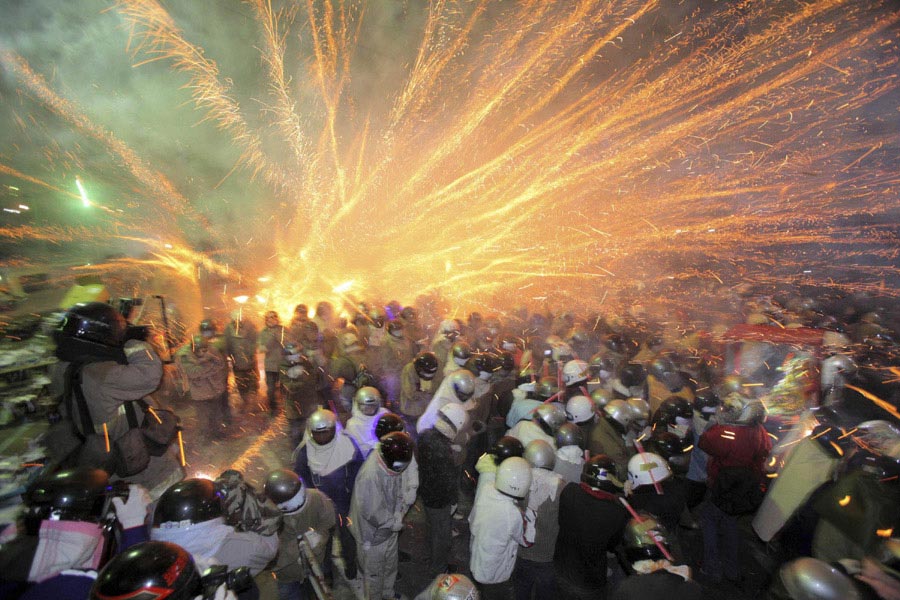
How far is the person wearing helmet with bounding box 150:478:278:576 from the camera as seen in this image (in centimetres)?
236

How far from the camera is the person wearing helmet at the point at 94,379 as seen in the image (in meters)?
3.24

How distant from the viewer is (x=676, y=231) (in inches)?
830

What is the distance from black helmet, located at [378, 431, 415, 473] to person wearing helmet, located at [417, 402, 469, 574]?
0.84m

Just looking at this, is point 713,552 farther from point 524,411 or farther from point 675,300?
point 675,300

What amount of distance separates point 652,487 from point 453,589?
6.89 feet

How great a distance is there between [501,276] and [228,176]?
12939 millimetres

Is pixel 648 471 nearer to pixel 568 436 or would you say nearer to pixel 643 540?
pixel 568 436

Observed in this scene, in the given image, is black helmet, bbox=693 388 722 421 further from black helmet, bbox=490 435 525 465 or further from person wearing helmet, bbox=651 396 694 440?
black helmet, bbox=490 435 525 465

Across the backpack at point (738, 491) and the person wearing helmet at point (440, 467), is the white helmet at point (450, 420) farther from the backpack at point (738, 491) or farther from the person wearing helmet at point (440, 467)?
the backpack at point (738, 491)

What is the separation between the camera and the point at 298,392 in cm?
621

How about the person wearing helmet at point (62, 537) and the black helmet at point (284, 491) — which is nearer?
the person wearing helmet at point (62, 537)

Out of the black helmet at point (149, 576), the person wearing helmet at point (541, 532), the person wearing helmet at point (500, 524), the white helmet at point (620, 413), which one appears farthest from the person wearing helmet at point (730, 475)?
the black helmet at point (149, 576)

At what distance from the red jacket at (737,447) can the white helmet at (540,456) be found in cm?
198

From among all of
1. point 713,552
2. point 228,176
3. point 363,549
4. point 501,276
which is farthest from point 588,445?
point 228,176
